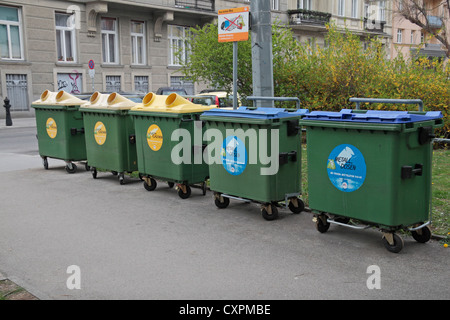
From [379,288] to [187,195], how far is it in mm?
4046

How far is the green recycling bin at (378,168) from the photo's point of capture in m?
5.05

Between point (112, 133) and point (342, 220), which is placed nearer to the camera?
point (342, 220)

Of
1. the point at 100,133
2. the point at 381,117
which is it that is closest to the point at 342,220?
the point at 381,117

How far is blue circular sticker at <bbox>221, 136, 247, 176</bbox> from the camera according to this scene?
6.56 meters

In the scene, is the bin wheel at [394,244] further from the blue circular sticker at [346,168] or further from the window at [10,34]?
the window at [10,34]

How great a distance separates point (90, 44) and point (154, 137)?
69.2 ft

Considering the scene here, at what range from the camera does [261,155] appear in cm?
634

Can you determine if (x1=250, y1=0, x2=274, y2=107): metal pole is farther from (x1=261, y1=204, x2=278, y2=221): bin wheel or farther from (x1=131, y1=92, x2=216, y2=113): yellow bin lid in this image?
(x1=261, y1=204, x2=278, y2=221): bin wheel

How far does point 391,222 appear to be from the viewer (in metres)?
5.09

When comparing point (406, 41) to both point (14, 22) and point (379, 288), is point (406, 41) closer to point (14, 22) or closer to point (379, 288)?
point (14, 22)

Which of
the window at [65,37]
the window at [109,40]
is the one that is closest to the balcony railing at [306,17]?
the window at [109,40]

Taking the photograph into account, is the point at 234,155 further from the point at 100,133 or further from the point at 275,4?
the point at 275,4

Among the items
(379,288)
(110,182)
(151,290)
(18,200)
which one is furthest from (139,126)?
(379,288)

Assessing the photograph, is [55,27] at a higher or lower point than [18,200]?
higher
